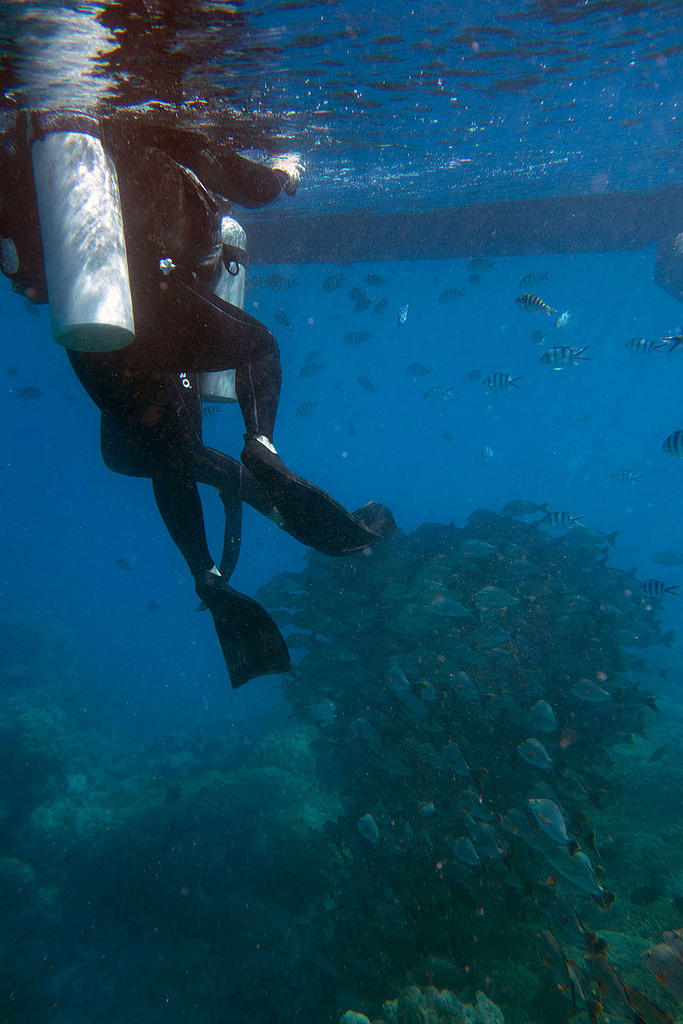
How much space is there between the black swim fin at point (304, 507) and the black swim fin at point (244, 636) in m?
0.74

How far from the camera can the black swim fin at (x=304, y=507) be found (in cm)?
281

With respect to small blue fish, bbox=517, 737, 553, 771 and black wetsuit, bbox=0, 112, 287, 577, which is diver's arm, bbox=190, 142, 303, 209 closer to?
black wetsuit, bbox=0, 112, 287, 577

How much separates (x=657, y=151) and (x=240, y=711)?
23014mm

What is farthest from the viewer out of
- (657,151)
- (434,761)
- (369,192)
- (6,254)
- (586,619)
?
(369,192)

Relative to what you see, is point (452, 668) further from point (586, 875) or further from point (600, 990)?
point (600, 990)

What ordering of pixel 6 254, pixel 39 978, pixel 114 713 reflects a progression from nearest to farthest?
pixel 6 254 → pixel 39 978 → pixel 114 713

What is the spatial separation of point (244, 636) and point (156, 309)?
88.5 inches

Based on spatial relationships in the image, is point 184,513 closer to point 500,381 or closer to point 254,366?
point 254,366

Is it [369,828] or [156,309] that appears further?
[369,828]

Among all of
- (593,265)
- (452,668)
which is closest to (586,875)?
(452,668)

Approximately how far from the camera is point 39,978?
698 cm

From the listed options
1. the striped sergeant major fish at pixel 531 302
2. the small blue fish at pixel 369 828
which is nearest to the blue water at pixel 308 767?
the small blue fish at pixel 369 828

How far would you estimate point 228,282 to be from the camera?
12.5 ft

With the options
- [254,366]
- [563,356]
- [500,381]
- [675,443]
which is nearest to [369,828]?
[254,366]
